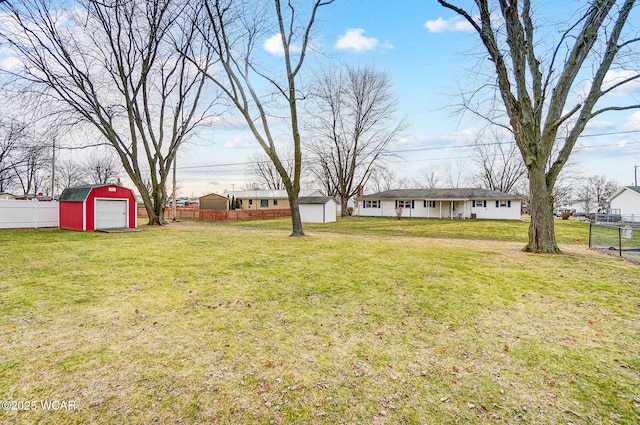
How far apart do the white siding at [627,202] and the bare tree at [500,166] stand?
369 inches

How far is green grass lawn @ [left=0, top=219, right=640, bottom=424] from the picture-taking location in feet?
7.67

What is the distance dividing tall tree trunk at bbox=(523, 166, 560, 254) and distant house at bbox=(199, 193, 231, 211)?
1376 inches

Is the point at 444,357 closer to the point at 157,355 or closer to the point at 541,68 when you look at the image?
the point at 157,355

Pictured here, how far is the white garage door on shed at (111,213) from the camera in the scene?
15.1 m

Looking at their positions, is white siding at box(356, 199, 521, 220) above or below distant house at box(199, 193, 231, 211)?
below

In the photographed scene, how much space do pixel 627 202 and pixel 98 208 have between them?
4646cm

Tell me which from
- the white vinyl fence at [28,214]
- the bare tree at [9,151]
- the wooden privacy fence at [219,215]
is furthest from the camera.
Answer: the wooden privacy fence at [219,215]

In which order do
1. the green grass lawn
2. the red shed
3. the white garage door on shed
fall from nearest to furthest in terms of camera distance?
the green grass lawn
the red shed
the white garage door on shed

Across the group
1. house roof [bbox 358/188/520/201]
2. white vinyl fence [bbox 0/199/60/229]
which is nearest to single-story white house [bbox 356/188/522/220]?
house roof [bbox 358/188/520/201]

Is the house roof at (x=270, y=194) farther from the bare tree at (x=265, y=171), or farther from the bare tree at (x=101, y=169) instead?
the bare tree at (x=101, y=169)

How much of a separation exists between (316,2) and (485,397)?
45.1 feet

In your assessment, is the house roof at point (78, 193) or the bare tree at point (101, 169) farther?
the bare tree at point (101, 169)

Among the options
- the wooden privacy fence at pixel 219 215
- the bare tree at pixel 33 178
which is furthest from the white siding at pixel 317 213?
the bare tree at pixel 33 178

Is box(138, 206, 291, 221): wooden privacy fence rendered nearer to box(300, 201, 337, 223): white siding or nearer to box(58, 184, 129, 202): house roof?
box(300, 201, 337, 223): white siding
